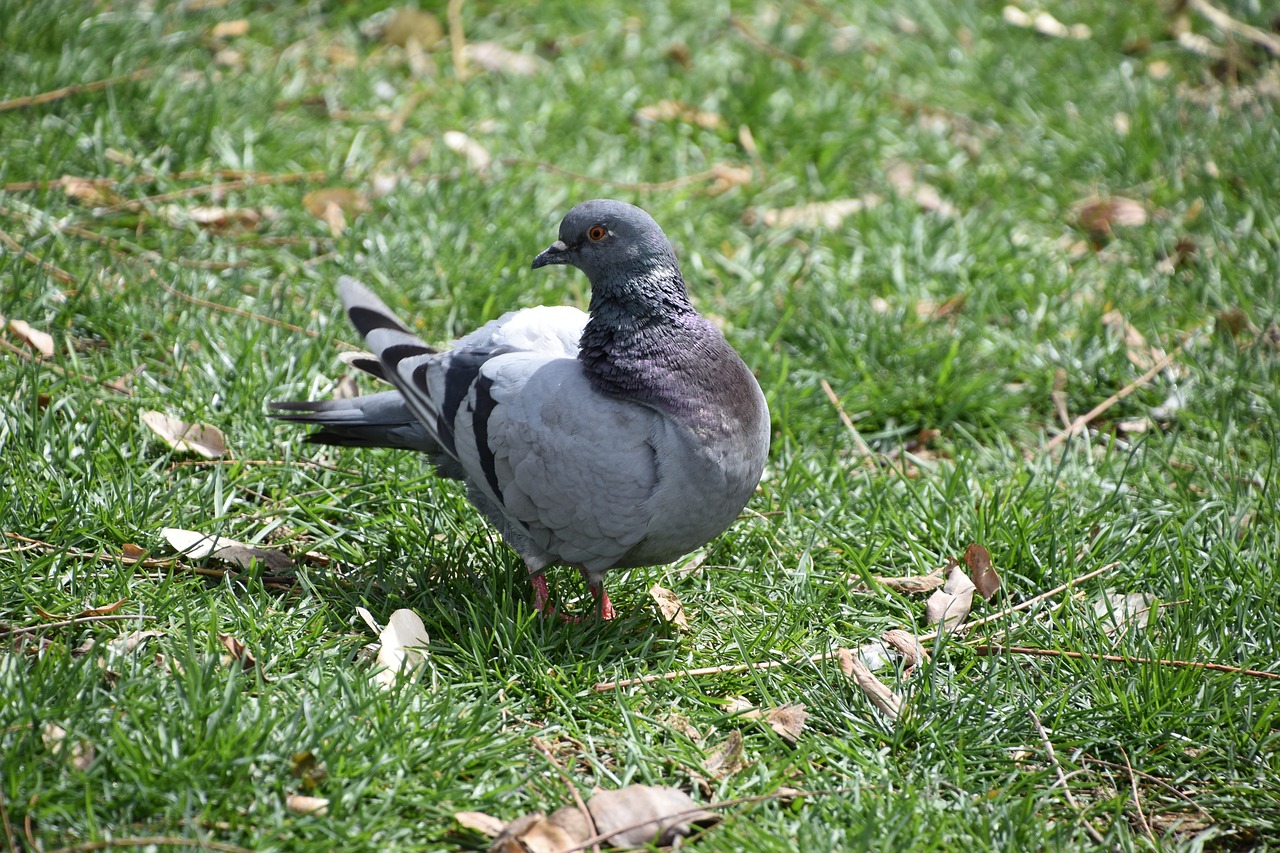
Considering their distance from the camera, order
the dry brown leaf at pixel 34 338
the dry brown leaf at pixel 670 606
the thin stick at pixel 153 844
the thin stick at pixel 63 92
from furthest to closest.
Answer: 1. the thin stick at pixel 63 92
2. the dry brown leaf at pixel 34 338
3. the dry brown leaf at pixel 670 606
4. the thin stick at pixel 153 844

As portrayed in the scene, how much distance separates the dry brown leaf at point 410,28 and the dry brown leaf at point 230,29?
2.43 ft

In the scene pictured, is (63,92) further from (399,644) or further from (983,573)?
(983,573)

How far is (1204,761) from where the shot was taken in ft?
9.57

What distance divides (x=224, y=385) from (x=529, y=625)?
1638 millimetres

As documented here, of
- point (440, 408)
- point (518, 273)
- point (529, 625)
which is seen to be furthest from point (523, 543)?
point (518, 273)

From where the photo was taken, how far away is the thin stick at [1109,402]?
431cm

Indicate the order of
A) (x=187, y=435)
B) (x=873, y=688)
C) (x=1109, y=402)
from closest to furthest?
(x=873, y=688), (x=187, y=435), (x=1109, y=402)

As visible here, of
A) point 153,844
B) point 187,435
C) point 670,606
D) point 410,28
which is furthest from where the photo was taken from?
point 410,28

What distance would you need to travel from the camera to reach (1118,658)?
3.11 meters

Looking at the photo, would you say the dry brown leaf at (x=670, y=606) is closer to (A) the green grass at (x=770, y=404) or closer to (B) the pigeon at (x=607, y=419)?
(A) the green grass at (x=770, y=404)

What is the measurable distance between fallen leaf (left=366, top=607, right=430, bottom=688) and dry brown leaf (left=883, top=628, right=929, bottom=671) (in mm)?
1366

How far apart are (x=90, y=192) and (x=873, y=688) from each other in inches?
150

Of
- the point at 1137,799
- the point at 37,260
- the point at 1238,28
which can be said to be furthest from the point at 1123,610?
the point at 1238,28

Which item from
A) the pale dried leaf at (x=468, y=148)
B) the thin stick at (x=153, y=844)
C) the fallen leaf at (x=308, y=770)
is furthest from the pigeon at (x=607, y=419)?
the pale dried leaf at (x=468, y=148)
